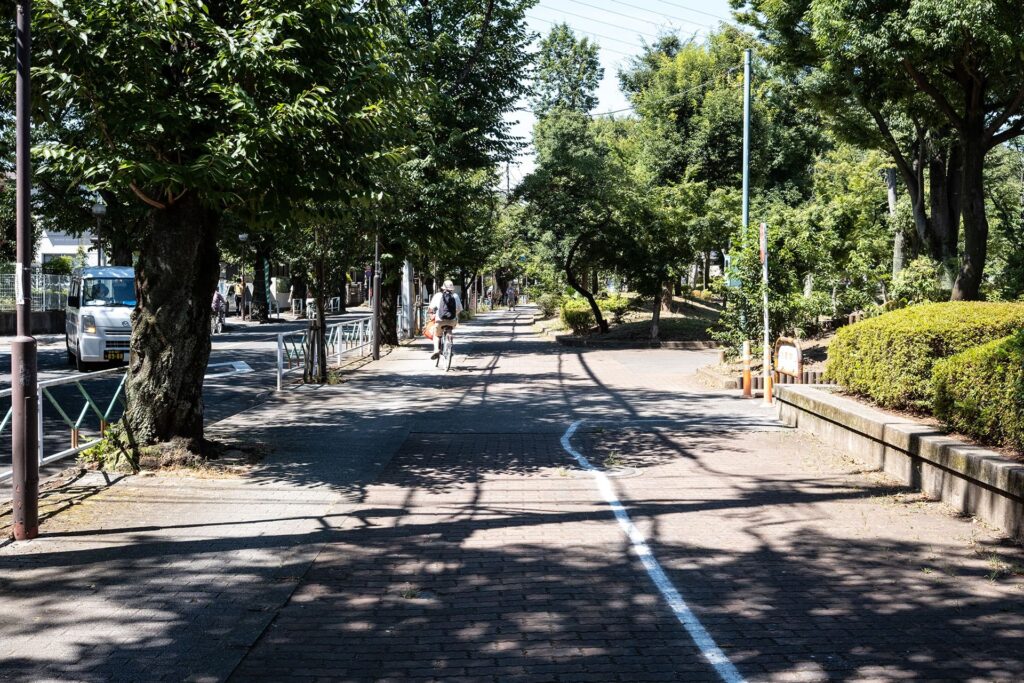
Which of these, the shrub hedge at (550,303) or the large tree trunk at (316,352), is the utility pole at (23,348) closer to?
the large tree trunk at (316,352)

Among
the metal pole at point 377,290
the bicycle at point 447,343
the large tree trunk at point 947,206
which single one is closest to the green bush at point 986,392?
the large tree trunk at point 947,206

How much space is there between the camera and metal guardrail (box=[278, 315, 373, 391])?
59.7 feet

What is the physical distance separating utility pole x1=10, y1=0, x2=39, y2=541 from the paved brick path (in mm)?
391

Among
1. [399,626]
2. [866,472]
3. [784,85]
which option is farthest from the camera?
[784,85]

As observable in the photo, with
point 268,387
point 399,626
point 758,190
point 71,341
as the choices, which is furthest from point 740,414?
point 758,190

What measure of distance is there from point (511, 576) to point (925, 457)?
14.1 ft

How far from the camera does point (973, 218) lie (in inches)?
723

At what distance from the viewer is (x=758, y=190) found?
3838cm

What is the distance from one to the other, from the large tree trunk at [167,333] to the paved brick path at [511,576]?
904 millimetres

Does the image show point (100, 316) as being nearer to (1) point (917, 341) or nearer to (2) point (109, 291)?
(2) point (109, 291)

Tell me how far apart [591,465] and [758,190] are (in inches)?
1206

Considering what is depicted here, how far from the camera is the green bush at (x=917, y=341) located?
32.0ft

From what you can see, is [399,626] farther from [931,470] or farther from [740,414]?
[740,414]

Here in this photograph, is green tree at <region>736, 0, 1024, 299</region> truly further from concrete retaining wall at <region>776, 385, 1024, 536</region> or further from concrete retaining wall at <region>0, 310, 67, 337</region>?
concrete retaining wall at <region>0, 310, 67, 337</region>
